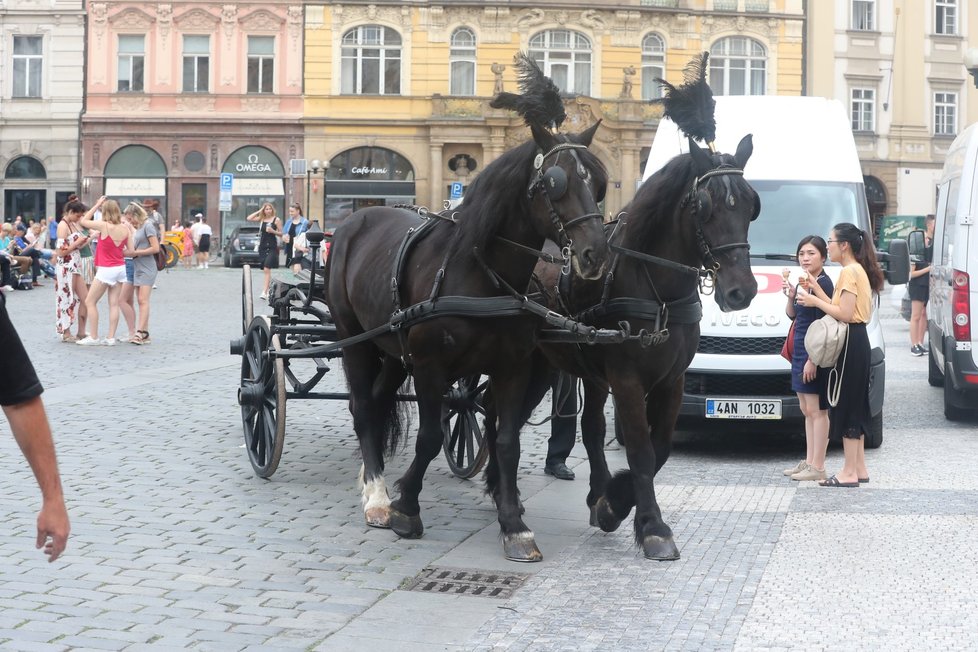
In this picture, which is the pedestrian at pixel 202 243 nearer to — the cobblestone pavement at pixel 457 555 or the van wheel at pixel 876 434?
the cobblestone pavement at pixel 457 555

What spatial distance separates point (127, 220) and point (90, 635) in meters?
13.6

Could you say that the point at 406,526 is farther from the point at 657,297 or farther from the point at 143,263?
the point at 143,263

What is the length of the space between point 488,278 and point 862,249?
3.37 metres

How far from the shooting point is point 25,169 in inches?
1964

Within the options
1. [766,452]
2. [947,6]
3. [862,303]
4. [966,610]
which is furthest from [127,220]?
[947,6]

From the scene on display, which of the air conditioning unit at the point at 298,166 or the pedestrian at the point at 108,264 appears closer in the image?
the pedestrian at the point at 108,264

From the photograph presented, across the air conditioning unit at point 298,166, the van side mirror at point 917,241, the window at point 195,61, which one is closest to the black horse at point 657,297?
the van side mirror at point 917,241

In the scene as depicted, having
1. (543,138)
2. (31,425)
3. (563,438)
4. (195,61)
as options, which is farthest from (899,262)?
(195,61)

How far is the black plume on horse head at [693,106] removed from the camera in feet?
22.8

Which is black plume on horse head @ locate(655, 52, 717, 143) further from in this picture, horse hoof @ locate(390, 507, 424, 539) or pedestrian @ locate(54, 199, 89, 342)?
pedestrian @ locate(54, 199, 89, 342)

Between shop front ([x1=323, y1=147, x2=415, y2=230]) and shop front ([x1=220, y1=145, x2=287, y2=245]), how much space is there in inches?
74.5

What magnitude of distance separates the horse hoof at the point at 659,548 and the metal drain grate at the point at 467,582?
2.28 feet

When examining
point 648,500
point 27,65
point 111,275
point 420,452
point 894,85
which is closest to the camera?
point 648,500

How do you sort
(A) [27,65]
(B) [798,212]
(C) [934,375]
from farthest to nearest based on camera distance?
(A) [27,65]
(C) [934,375]
(B) [798,212]
